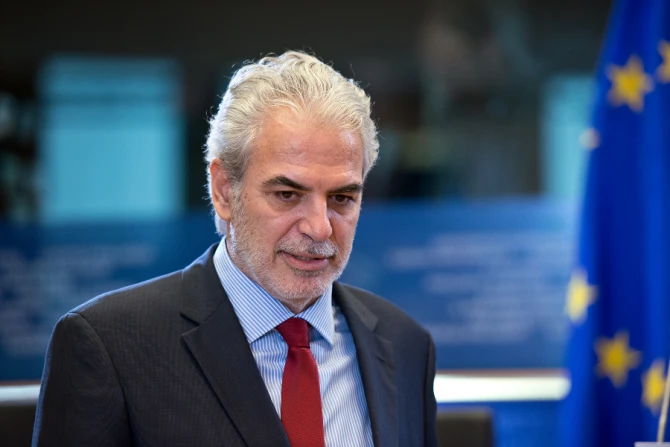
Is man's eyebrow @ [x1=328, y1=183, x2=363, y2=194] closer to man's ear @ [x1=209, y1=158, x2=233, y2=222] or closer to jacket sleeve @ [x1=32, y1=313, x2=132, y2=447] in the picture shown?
man's ear @ [x1=209, y1=158, x2=233, y2=222]

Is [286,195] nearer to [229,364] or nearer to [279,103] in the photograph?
[279,103]

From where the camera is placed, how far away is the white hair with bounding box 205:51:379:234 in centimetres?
140

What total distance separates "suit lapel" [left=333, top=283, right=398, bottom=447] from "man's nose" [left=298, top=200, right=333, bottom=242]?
0.92 ft

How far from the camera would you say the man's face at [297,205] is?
1.36m

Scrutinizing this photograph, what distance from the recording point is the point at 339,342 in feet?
5.16

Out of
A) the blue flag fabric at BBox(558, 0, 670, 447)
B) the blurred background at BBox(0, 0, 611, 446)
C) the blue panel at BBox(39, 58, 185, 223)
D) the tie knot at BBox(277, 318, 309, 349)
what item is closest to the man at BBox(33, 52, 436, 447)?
the tie knot at BBox(277, 318, 309, 349)

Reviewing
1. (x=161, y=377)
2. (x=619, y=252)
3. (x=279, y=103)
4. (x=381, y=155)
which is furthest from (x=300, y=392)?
(x=381, y=155)

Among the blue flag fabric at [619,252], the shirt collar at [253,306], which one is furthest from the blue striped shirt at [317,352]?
the blue flag fabric at [619,252]

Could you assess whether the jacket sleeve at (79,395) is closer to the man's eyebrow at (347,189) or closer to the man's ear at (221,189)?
Result: the man's ear at (221,189)

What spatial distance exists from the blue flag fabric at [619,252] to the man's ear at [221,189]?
154 centimetres

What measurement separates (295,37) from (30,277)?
5.87 feet

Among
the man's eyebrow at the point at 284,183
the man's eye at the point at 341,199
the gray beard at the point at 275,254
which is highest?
the man's eyebrow at the point at 284,183

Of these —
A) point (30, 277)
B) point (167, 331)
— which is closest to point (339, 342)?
point (167, 331)

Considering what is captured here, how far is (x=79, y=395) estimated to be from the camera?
125 centimetres
